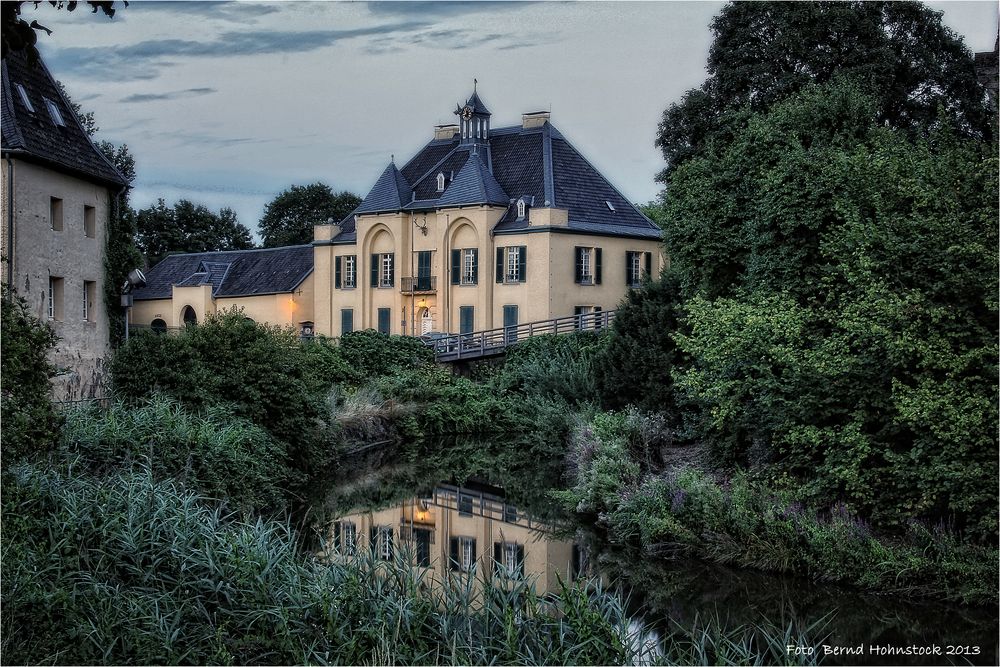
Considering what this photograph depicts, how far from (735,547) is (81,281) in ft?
56.5

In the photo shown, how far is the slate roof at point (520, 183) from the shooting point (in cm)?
4678

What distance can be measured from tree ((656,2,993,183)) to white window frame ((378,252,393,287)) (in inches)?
724

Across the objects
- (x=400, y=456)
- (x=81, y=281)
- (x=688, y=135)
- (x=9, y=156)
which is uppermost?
(x=688, y=135)

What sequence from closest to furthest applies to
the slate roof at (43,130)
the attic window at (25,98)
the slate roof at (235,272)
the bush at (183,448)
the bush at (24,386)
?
the bush at (24,386) < the bush at (183,448) < the slate roof at (43,130) < the attic window at (25,98) < the slate roof at (235,272)

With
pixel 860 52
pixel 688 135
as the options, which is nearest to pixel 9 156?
pixel 688 135

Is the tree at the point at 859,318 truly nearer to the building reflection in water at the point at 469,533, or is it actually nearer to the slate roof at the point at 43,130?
the building reflection in water at the point at 469,533

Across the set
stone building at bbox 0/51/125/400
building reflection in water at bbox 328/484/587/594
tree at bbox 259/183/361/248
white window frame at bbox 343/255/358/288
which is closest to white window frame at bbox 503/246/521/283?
white window frame at bbox 343/255/358/288

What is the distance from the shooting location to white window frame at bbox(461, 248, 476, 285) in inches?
1852

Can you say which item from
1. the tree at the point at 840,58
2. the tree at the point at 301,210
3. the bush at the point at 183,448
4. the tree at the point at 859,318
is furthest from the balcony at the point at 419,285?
the tree at the point at 859,318

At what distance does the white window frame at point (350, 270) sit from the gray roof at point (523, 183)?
0.80 metres

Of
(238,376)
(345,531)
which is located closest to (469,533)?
(345,531)

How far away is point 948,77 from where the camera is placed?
3281 centimetres

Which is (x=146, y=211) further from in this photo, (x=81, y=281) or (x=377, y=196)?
(x=81, y=281)

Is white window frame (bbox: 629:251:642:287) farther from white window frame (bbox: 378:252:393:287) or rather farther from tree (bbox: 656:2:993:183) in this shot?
tree (bbox: 656:2:993:183)
